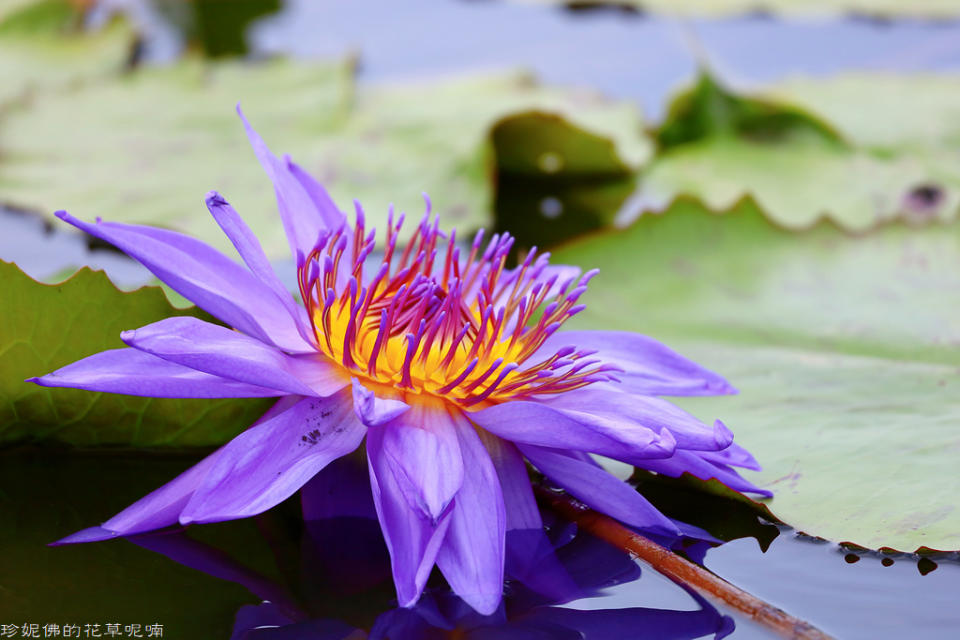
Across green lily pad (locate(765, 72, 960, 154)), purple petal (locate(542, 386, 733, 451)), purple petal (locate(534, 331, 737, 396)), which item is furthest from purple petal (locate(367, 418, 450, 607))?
green lily pad (locate(765, 72, 960, 154))

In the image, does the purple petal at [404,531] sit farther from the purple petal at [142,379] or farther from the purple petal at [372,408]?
the purple petal at [142,379]

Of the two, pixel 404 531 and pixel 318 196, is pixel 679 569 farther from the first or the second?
pixel 318 196

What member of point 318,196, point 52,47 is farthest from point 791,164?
point 52,47

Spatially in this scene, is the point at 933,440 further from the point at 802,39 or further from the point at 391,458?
the point at 802,39

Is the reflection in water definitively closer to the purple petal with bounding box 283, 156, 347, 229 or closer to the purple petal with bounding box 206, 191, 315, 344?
the purple petal with bounding box 206, 191, 315, 344

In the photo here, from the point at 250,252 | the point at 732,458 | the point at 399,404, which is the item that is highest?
the point at 250,252

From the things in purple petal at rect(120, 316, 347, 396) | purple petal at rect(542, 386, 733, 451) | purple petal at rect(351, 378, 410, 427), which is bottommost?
purple petal at rect(542, 386, 733, 451)
